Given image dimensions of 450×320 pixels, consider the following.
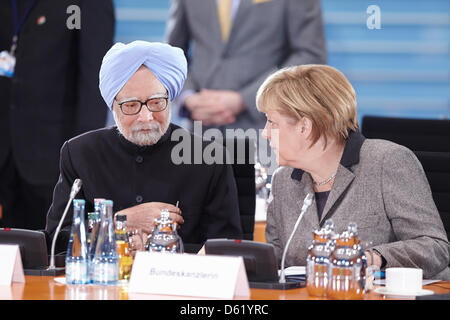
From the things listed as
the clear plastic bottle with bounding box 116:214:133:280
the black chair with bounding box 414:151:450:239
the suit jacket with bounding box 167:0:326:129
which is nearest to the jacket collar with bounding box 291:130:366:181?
the black chair with bounding box 414:151:450:239

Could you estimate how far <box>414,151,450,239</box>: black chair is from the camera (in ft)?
9.73

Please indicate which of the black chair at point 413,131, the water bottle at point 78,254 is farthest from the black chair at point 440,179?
the water bottle at point 78,254

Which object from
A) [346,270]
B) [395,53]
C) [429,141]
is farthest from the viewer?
[395,53]

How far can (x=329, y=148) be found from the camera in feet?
8.58

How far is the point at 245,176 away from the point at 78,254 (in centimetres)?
124

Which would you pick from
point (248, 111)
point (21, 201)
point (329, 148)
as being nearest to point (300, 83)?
point (329, 148)

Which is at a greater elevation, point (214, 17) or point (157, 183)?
point (214, 17)

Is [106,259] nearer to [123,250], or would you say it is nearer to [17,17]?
[123,250]

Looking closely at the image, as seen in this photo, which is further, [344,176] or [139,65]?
[139,65]

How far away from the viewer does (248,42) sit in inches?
175

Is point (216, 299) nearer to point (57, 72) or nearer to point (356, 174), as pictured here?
point (356, 174)

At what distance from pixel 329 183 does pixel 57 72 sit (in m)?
2.28

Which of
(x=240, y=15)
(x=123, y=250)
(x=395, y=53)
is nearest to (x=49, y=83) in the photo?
(x=240, y=15)

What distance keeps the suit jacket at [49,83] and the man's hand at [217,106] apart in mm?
533
